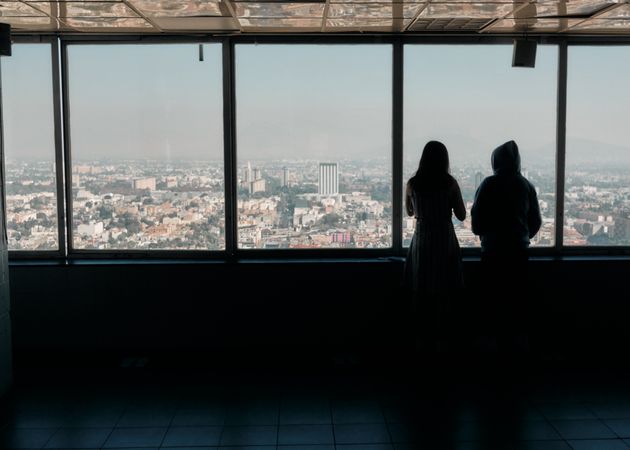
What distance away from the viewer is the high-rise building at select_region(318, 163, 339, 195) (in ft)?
16.4

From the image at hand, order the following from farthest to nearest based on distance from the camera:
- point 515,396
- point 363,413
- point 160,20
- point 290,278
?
point 290,278 < point 160,20 < point 515,396 < point 363,413

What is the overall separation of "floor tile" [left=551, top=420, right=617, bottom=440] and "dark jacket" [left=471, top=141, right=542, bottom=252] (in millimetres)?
1250

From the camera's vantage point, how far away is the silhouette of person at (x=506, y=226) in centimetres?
443

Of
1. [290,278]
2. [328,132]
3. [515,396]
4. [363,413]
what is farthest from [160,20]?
[515,396]

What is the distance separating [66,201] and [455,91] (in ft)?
10.1

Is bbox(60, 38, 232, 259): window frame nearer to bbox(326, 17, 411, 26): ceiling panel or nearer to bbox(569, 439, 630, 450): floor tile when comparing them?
bbox(326, 17, 411, 26): ceiling panel

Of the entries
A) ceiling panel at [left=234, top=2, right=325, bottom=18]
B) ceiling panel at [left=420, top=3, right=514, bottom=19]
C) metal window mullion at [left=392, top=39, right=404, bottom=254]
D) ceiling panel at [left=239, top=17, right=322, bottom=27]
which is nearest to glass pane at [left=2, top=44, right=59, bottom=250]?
ceiling panel at [left=239, top=17, right=322, bottom=27]

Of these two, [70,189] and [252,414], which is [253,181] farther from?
[252,414]

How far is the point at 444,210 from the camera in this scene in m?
4.36

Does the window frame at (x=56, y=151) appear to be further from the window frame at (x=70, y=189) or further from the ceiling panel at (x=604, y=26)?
the ceiling panel at (x=604, y=26)

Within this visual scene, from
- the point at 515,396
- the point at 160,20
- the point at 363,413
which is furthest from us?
the point at 160,20

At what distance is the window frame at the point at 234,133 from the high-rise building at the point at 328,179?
443 mm

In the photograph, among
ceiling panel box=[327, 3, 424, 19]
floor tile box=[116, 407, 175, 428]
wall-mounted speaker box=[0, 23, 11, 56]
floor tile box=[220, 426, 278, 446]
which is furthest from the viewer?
wall-mounted speaker box=[0, 23, 11, 56]

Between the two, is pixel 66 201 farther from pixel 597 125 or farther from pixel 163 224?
pixel 597 125
